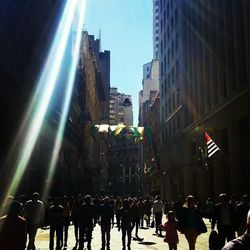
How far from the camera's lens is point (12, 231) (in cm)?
760

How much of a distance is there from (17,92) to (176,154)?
104ft

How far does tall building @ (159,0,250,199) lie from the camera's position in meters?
30.8

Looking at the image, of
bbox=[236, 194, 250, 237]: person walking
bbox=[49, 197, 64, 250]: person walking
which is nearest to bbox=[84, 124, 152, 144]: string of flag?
bbox=[49, 197, 64, 250]: person walking

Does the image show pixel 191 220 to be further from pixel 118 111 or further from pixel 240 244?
pixel 118 111

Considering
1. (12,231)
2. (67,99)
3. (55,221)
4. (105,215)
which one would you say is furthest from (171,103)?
(12,231)

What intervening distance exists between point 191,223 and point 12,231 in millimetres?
4694

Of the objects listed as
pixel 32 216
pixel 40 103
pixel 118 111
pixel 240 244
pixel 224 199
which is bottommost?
pixel 240 244

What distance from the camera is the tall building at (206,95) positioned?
3078 cm

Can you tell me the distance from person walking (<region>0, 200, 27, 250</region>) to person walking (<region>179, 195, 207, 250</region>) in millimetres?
4386

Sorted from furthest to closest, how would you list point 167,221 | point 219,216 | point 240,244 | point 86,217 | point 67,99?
point 67,99 < point 86,217 < point 167,221 < point 219,216 < point 240,244

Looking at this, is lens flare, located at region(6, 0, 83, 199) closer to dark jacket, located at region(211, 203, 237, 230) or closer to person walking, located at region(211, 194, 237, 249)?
dark jacket, located at region(211, 203, 237, 230)

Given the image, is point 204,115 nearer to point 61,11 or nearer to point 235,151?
point 235,151

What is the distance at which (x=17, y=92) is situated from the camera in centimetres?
2614

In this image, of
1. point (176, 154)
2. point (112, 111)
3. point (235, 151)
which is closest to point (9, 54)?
point (235, 151)
